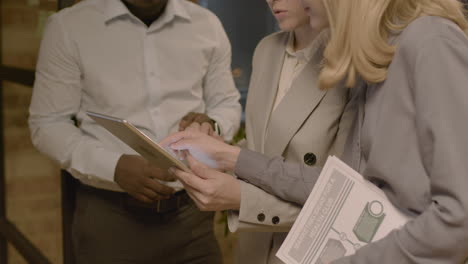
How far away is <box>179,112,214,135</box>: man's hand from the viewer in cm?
177

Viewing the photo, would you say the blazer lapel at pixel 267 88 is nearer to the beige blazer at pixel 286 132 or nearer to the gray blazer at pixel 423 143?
the beige blazer at pixel 286 132

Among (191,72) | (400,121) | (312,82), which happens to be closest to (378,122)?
(400,121)

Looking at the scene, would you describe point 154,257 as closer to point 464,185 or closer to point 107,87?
point 107,87

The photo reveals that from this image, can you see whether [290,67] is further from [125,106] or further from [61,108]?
[61,108]

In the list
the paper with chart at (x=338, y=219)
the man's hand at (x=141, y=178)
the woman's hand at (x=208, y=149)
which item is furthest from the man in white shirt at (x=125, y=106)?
the paper with chart at (x=338, y=219)

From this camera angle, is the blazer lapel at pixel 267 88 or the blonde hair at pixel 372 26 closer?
the blonde hair at pixel 372 26

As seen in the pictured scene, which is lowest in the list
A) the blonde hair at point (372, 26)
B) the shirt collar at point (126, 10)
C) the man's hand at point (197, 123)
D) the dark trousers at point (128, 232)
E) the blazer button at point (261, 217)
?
the dark trousers at point (128, 232)

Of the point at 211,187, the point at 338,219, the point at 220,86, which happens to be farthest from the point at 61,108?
the point at 338,219

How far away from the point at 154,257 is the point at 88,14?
0.92 meters

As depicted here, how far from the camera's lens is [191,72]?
2012 mm

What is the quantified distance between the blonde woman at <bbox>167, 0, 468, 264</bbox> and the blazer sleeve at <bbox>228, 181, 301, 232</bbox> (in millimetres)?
244

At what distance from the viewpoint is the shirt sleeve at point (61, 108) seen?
183 centimetres

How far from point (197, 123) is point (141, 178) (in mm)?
278

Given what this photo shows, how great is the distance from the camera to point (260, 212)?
1.25 meters
